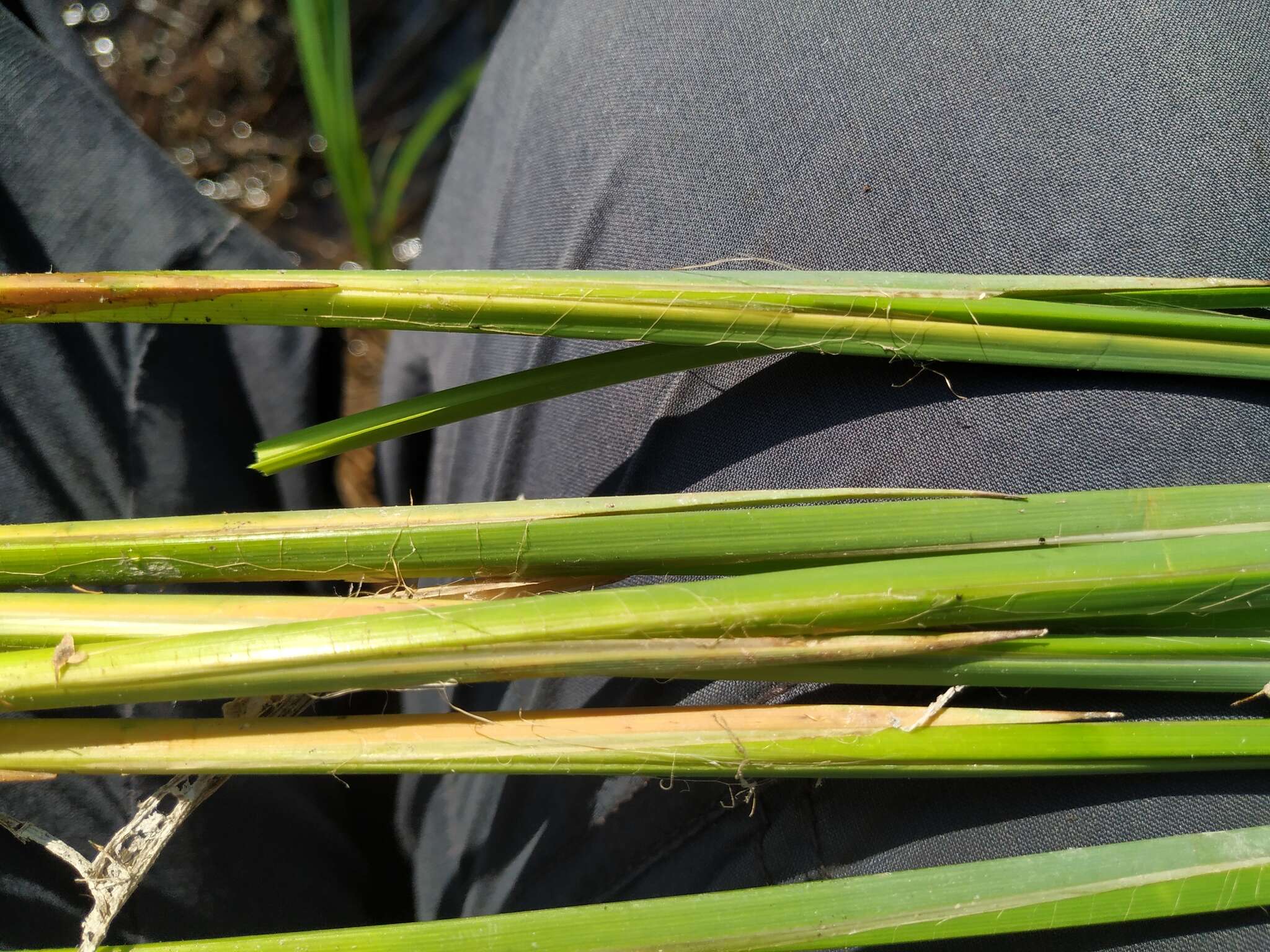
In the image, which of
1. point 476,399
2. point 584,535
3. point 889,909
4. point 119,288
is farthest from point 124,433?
point 889,909

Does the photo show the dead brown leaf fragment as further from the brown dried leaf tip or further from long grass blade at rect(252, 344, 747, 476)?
the brown dried leaf tip

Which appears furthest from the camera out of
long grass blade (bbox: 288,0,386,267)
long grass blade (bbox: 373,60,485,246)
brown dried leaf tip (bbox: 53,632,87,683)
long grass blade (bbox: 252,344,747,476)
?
long grass blade (bbox: 373,60,485,246)

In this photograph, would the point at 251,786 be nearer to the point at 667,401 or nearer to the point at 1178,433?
the point at 667,401

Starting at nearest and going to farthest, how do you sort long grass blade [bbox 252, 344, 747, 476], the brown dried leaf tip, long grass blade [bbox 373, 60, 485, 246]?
the brown dried leaf tip → long grass blade [bbox 252, 344, 747, 476] → long grass blade [bbox 373, 60, 485, 246]

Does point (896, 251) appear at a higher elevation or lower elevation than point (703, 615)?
higher

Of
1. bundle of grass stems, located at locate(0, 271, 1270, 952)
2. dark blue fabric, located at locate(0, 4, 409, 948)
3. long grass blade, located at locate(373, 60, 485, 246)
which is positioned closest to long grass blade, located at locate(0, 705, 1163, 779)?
bundle of grass stems, located at locate(0, 271, 1270, 952)

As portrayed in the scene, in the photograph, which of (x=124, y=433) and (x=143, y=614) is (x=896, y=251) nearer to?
(x=143, y=614)

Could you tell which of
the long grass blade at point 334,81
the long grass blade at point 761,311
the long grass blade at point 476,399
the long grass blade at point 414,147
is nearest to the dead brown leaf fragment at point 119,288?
the long grass blade at point 761,311
